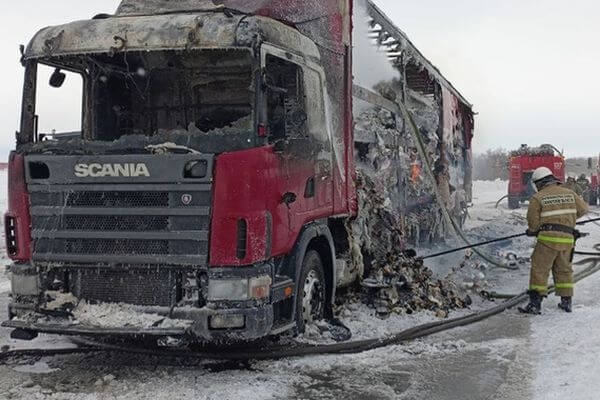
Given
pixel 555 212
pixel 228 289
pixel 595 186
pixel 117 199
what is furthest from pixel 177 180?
pixel 595 186

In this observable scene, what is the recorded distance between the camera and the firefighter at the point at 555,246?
7441mm

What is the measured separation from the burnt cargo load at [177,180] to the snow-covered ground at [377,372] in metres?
0.43

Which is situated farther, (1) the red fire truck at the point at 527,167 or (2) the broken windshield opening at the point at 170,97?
(1) the red fire truck at the point at 527,167

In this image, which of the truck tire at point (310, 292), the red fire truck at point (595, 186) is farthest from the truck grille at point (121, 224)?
the red fire truck at point (595, 186)

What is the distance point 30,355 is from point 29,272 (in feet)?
3.12

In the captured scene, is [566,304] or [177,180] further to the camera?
[566,304]

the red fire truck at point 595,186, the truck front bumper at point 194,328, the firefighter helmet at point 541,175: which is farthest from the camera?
the red fire truck at point 595,186

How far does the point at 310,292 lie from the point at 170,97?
2189 millimetres

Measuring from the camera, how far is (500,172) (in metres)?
63.7

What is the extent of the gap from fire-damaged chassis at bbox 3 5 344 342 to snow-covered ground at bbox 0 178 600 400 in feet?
1.34

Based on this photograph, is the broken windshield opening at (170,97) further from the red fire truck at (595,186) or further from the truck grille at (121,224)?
the red fire truck at (595,186)

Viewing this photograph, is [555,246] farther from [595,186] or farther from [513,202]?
[595,186]

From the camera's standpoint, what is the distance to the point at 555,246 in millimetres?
7434

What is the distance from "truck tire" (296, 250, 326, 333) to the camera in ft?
18.9
